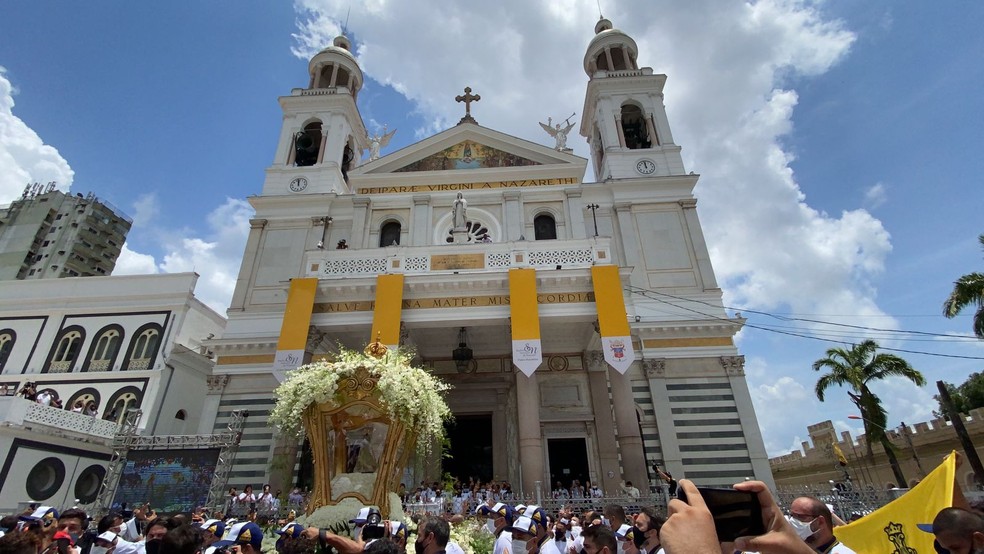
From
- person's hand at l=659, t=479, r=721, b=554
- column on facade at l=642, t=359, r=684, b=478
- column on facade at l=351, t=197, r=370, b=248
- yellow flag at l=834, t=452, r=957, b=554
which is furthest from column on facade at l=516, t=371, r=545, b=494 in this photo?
person's hand at l=659, t=479, r=721, b=554

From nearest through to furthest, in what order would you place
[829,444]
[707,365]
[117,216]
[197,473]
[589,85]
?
[197,473] < [707,365] < [589,85] < [829,444] < [117,216]

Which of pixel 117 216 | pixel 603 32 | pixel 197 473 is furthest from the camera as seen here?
pixel 117 216

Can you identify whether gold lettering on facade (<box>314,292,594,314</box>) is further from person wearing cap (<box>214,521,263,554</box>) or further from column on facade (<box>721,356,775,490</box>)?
person wearing cap (<box>214,521,263,554</box>)

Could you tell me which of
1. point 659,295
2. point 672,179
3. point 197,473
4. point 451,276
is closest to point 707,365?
point 659,295

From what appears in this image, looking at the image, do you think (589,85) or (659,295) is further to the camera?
(589,85)

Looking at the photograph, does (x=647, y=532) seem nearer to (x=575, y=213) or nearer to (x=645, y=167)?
(x=575, y=213)

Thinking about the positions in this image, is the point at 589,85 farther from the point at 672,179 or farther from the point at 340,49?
the point at 340,49

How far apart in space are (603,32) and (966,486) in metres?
28.0

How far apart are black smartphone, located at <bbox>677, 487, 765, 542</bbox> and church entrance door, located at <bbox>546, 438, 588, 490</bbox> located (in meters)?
16.7

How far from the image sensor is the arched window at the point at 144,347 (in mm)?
22942

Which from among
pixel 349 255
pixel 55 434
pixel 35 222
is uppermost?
pixel 35 222

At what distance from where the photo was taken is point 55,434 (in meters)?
18.7

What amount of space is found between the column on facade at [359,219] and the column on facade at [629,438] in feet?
39.7

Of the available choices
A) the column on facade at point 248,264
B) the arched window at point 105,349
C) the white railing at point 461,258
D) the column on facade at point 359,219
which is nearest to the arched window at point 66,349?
the arched window at point 105,349
